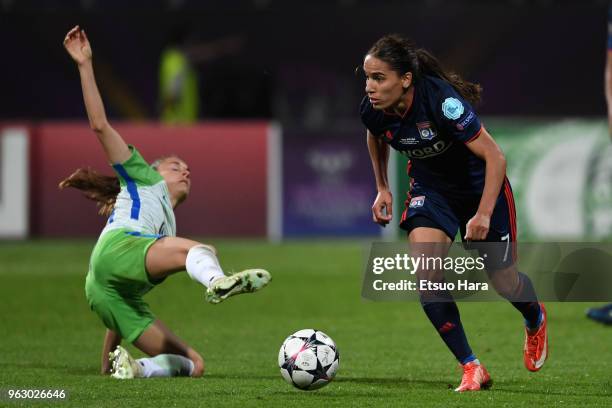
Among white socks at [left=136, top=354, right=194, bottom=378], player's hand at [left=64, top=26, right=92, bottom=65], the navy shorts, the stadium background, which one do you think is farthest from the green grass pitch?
player's hand at [left=64, top=26, right=92, bottom=65]

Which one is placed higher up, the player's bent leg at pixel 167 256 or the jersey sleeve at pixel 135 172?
the jersey sleeve at pixel 135 172

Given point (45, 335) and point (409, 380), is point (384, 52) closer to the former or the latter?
point (409, 380)

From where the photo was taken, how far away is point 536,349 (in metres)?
6.75

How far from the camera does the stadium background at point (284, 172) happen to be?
24.0ft

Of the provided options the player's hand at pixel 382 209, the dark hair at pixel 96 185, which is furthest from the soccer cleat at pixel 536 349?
the dark hair at pixel 96 185

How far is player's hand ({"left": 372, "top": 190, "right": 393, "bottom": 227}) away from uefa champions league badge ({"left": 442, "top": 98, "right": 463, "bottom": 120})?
0.77 metres

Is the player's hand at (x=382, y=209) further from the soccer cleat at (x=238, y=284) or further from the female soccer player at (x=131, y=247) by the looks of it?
the soccer cleat at (x=238, y=284)

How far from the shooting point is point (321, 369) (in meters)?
6.09

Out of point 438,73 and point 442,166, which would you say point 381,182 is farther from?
point 438,73

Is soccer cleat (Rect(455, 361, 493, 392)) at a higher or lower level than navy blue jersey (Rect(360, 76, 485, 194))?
lower

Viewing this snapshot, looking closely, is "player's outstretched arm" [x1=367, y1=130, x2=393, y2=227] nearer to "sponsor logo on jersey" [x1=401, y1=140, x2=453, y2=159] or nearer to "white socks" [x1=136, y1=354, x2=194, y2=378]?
"sponsor logo on jersey" [x1=401, y1=140, x2=453, y2=159]

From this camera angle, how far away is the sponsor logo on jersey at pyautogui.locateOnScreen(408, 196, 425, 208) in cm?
640

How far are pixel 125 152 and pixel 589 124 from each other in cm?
1008

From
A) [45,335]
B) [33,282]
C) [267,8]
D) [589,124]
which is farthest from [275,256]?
[267,8]
